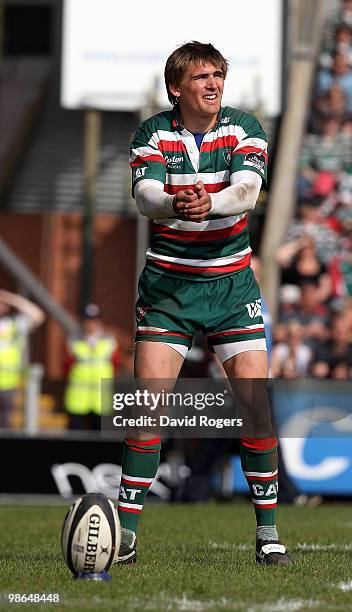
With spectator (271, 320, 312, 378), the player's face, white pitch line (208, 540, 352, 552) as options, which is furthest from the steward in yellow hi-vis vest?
the player's face

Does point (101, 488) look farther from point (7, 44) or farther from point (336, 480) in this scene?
point (7, 44)

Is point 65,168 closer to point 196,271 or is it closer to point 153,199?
point 196,271

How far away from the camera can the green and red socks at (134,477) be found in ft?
19.7

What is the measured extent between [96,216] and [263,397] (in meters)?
14.3

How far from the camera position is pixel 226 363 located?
20.0 ft

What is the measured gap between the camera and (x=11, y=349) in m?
14.0

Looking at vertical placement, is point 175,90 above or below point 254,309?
above

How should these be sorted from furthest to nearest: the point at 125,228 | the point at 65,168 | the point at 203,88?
the point at 65,168
the point at 125,228
the point at 203,88

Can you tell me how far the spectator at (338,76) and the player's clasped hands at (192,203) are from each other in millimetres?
13386

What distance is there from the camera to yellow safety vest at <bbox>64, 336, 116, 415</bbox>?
13344 millimetres

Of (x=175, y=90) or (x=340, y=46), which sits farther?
(x=340, y=46)

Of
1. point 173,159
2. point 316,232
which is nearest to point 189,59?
point 173,159

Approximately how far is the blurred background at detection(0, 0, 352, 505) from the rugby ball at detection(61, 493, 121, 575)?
6.40 meters

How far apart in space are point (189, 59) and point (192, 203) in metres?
0.82
